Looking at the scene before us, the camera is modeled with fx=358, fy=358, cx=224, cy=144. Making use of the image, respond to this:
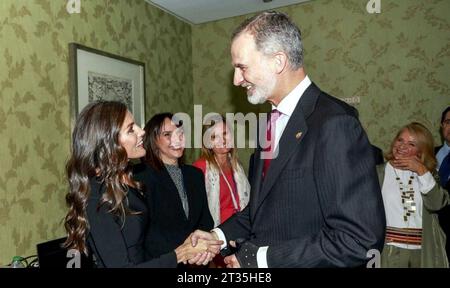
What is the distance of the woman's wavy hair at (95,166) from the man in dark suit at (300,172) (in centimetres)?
59

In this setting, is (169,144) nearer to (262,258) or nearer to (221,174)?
(221,174)

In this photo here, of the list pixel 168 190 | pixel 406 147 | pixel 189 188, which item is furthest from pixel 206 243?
pixel 406 147

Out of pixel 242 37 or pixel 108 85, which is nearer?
pixel 242 37

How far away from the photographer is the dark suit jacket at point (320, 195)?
1060mm

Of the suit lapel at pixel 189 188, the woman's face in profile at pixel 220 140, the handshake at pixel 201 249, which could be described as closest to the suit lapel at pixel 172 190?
the suit lapel at pixel 189 188

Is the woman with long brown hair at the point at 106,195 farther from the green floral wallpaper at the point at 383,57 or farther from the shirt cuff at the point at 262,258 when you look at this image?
the green floral wallpaper at the point at 383,57

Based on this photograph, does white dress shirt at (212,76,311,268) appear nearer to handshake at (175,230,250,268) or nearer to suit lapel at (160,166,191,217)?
handshake at (175,230,250,268)

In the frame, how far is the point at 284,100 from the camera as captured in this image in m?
1.38

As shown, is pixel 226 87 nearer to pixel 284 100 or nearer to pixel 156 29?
pixel 156 29

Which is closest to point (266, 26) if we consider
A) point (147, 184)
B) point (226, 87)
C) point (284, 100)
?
point (284, 100)

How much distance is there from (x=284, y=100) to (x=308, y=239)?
1.73 ft

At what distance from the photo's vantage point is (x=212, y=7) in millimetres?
3812

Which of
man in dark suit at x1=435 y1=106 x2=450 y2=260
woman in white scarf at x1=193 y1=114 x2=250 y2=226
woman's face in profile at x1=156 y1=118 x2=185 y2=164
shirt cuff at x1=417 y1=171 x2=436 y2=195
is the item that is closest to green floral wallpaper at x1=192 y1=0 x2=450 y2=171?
man in dark suit at x1=435 y1=106 x2=450 y2=260

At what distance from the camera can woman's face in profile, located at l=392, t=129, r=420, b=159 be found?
108 inches
